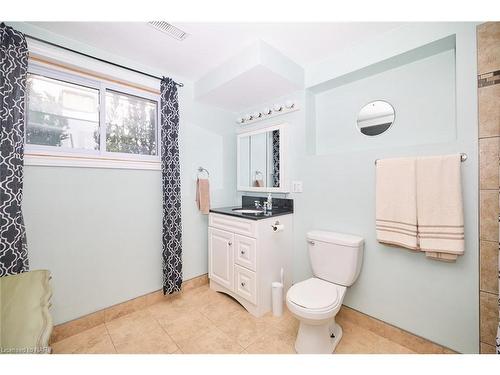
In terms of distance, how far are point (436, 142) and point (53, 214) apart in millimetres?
2785

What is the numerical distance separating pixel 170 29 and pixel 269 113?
115 centimetres

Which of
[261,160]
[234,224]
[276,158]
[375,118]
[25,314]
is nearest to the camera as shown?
[25,314]

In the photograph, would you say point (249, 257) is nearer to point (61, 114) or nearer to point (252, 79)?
point (252, 79)

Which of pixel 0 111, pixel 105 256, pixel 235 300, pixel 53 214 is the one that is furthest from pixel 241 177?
pixel 0 111

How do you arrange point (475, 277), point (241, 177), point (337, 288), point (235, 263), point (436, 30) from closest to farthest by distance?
point (475, 277), point (436, 30), point (337, 288), point (235, 263), point (241, 177)

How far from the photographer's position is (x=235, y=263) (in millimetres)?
2012

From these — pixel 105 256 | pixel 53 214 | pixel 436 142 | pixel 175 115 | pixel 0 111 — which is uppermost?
pixel 175 115

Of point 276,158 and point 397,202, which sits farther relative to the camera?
point 276,158

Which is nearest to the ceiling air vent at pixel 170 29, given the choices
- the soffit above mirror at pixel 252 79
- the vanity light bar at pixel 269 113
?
the soffit above mirror at pixel 252 79

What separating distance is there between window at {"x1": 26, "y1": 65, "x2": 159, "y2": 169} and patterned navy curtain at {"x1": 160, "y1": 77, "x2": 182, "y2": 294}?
16 cm

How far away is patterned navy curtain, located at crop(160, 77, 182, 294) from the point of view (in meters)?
2.05

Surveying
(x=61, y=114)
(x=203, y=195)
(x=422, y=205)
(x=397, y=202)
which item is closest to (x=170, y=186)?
(x=203, y=195)

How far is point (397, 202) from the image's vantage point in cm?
148

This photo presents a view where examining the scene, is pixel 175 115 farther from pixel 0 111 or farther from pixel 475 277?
pixel 475 277
